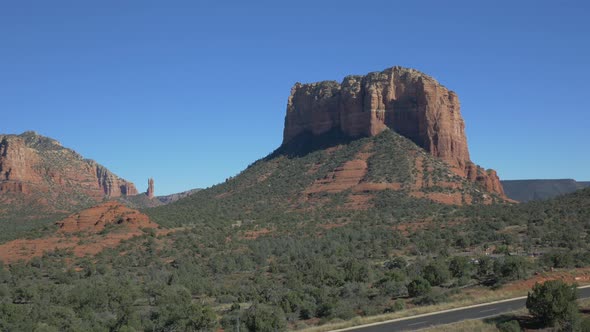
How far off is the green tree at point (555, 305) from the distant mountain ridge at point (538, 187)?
148 meters

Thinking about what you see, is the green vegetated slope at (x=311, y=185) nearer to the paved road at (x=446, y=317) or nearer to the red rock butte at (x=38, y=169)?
the red rock butte at (x=38, y=169)

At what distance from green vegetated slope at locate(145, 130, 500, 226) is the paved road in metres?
50.0

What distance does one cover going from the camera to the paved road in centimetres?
2327

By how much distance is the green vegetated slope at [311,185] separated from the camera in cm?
8081

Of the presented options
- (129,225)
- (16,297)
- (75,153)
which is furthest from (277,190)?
(75,153)

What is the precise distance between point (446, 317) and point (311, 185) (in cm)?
6802

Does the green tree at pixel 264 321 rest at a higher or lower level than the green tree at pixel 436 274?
lower

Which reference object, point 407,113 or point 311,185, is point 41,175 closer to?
point 311,185

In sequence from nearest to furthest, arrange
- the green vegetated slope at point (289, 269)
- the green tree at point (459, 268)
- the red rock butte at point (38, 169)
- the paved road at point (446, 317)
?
the paved road at point (446, 317) → the green vegetated slope at point (289, 269) → the green tree at point (459, 268) → the red rock butte at point (38, 169)

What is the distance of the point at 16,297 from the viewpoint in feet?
122

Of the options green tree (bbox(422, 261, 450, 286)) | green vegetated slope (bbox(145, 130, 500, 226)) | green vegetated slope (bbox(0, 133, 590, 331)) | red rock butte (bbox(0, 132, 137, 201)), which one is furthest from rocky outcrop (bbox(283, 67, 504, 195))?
green tree (bbox(422, 261, 450, 286))

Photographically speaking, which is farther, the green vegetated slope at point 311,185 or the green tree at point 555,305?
the green vegetated slope at point 311,185

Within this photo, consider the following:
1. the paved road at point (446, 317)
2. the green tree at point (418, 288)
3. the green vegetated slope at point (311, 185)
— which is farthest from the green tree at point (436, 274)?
the green vegetated slope at point (311, 185)

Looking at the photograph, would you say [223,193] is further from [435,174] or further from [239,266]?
[239,266]
